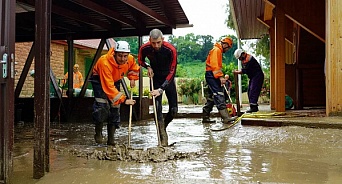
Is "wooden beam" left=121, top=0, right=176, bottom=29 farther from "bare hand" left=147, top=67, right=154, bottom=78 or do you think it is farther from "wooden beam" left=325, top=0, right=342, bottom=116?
"wooden beam" left=325, top=0, right=342, bottom=116

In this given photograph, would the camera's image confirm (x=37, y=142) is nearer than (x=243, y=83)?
Yes

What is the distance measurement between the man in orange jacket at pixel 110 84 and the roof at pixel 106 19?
245 cm

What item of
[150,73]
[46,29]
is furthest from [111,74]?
[46,29]

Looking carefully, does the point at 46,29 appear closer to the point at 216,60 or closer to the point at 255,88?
the point at 216,60

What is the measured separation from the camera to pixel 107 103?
4965 mm

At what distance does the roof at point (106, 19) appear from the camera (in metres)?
7.98

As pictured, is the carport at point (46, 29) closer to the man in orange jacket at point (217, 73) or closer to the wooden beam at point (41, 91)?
the wooden beam at point (41, 91)

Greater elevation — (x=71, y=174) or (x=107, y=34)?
(x=107, y=34)

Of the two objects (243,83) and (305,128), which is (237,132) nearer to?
(305,128)

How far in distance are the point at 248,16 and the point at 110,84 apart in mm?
7906

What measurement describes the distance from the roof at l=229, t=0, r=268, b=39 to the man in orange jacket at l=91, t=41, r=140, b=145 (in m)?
5.00

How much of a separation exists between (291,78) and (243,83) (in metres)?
10.1

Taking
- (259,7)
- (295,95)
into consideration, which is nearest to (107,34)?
(259,7)

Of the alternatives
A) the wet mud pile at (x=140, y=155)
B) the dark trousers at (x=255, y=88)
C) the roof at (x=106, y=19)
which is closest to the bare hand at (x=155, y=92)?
the wet mud pile at (x=140, y=155)
